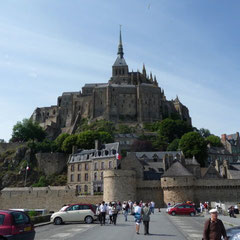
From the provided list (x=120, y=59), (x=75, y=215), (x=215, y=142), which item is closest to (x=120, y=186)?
(x=75, y=215)

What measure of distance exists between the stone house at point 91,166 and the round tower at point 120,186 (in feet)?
34.5

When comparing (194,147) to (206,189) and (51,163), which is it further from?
(51,163)

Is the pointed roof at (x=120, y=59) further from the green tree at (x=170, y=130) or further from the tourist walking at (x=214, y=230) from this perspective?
the tourist walking at (x=214, y=230)

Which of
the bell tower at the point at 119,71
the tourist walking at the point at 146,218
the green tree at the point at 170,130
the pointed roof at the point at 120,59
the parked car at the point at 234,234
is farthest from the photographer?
the pointed roof at the point at 120,59

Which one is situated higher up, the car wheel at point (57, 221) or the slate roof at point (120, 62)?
the slate roof at point (120, 62)

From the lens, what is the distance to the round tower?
44.2 meters

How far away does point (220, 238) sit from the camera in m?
8.12

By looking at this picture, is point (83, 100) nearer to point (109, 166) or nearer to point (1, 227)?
point (109, 166)

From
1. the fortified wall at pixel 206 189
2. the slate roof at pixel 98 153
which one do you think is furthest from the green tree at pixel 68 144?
the fortified wall at pixel 206 189

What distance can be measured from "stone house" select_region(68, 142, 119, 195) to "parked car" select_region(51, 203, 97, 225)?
34164 millimetres

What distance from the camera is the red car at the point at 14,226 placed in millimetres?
10359

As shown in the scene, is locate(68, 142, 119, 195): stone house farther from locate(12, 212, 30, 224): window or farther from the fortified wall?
locate(12, 212, 30, 224): window

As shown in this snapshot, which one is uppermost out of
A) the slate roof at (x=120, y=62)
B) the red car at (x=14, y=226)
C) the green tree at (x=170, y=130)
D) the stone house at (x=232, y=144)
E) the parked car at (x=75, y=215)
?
the slate roof at (x=120, y=62)

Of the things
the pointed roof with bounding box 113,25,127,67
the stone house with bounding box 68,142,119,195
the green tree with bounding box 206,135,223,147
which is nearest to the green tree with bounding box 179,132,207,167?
the stone house with bounding box 68,142,119,195
